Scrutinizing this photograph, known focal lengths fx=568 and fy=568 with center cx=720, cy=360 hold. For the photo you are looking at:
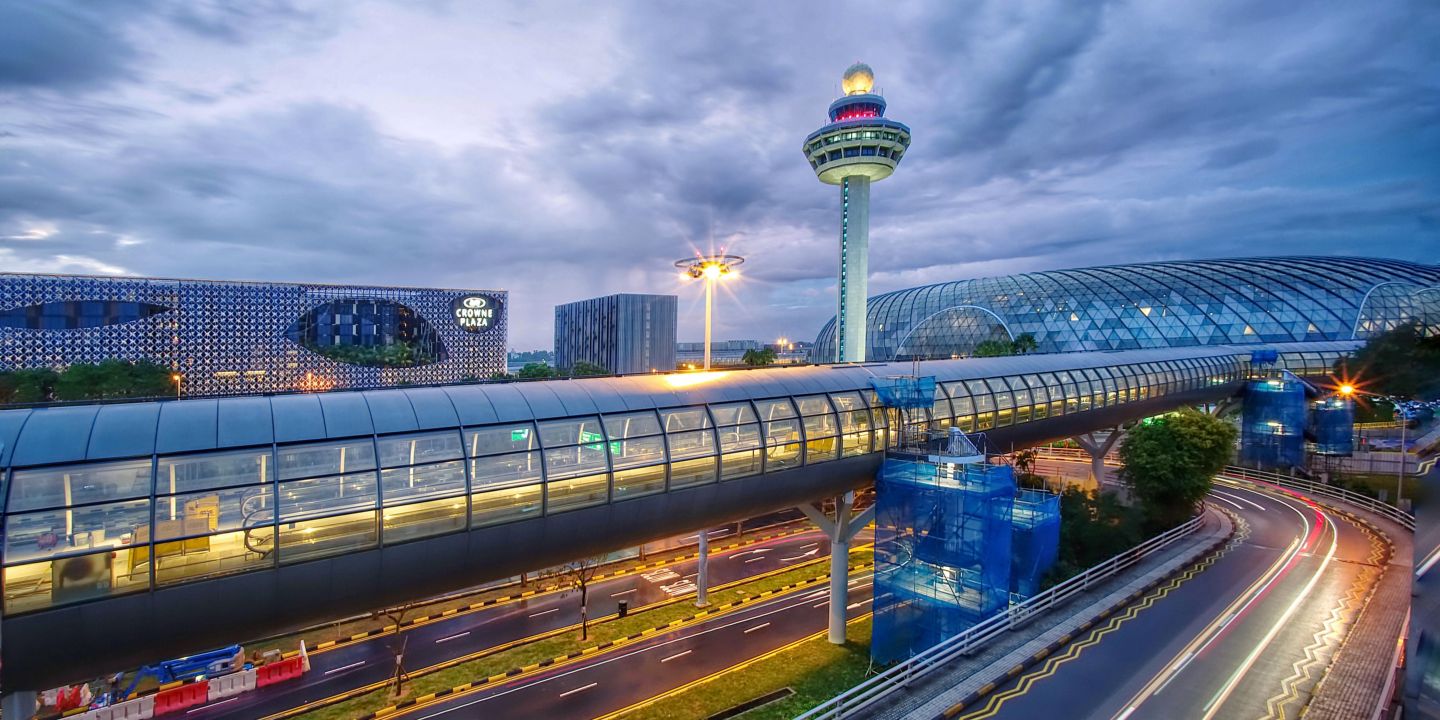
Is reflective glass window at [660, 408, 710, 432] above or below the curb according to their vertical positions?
above

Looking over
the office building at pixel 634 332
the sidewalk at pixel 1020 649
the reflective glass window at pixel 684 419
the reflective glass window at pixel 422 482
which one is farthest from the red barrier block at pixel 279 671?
the office building at pixel 634 332

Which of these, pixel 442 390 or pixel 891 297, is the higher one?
pixel 891 297

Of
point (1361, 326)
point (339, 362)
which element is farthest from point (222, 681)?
point (1361, 326)

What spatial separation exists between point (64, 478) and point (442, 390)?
6707 millimetres

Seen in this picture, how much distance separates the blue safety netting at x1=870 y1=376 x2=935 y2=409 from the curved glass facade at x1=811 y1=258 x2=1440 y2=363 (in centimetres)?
7369

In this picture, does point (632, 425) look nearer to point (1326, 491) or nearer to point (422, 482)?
point (422, 482)

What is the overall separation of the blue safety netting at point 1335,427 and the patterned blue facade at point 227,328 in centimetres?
9922

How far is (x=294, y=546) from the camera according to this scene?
1141 centimetres

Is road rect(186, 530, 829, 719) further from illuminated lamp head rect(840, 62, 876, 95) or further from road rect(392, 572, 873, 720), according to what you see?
illuminated lamp head rect(840, 62, 876, 95)

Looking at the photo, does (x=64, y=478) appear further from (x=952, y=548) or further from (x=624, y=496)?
(x=952, y=548)

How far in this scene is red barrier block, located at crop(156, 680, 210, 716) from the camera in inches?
825

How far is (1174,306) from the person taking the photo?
3317 inches

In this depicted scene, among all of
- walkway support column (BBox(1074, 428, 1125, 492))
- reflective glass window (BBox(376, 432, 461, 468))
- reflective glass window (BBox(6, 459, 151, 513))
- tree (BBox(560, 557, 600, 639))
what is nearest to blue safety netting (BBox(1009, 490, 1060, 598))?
tree (BBox(560, 557, 600, 639))

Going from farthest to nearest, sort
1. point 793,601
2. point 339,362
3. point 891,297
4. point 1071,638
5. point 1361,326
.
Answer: point 891,297 → point 339,362 → point 1361,326 → point 793,601 → point 1071,638
